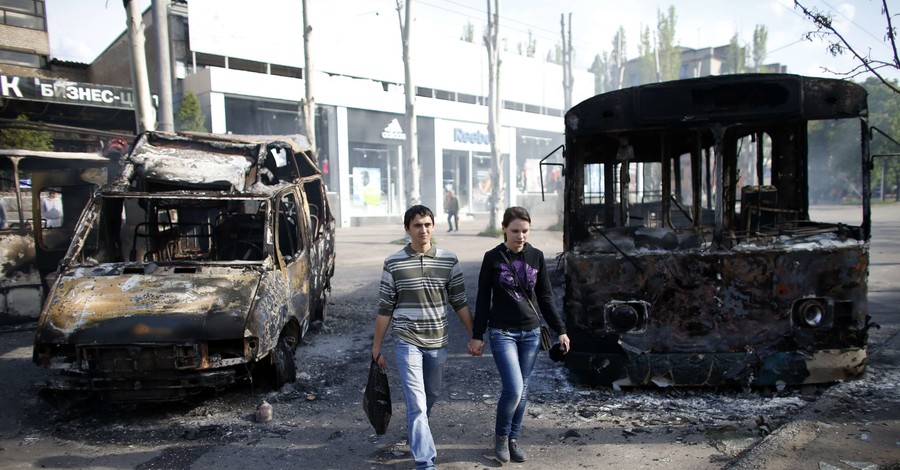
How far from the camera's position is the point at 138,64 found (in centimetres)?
977

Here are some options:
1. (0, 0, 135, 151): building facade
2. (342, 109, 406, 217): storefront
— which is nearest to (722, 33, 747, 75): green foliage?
(342, 109, 406, 217): storefront

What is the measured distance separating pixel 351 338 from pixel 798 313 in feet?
16.6

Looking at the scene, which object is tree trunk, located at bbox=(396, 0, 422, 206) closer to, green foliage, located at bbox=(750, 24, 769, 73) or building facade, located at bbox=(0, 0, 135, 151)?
building facade, located at bbox=(0, 0, 135, 151)

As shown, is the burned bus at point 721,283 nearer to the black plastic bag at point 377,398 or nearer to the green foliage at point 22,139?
the black plastic bag at point 377,398

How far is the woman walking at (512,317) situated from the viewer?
3.78 m

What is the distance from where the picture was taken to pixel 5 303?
814cm

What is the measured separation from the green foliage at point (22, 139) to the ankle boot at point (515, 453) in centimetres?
1347

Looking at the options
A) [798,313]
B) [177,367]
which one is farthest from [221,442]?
[798,313]


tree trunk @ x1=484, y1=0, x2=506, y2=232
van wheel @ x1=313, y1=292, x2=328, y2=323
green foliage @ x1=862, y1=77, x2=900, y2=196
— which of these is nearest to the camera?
van wheel @ x1=313, y1=292, x2=328, y2=323

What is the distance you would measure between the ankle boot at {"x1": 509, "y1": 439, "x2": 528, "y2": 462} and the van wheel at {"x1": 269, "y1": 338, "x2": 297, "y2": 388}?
238 centimetres

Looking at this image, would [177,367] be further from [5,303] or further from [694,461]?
[5,303]

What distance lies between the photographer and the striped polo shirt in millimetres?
3682

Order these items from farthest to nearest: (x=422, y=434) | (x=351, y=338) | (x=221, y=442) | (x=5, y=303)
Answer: (x=5, y=303)
(x=351, y=338)
(x=221, y=442)
(x=422, y=434)

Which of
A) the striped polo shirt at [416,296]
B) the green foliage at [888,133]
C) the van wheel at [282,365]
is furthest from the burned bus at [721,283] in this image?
the green foliage at [888,133]
